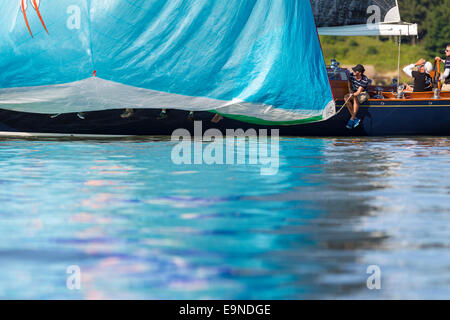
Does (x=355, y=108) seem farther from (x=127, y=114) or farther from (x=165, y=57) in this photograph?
(x=127, y=114)

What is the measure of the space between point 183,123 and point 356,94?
4.43m

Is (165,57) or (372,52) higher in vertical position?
(372,52)

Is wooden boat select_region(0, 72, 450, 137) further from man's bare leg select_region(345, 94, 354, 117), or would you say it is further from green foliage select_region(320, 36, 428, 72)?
green foliage select_region(320, 36, 428, 72)

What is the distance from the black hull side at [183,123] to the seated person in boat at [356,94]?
7.8 inches

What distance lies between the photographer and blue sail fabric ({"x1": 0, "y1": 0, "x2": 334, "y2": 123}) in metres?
17.3

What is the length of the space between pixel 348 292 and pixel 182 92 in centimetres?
1304

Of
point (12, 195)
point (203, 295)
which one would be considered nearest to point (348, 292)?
point (203, 295)

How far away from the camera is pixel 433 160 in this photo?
45.3 ft

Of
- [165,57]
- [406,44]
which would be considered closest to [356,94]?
[165,57]

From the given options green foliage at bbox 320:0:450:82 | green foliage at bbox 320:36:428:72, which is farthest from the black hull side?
green foliage at bbox 320:36:428:72

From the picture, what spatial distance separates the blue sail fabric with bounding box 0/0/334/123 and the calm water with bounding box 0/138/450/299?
4.79 m

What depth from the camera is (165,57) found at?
17.5 metres

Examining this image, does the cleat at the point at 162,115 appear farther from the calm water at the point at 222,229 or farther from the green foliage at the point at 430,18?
the green foliage at the point at 430,18
